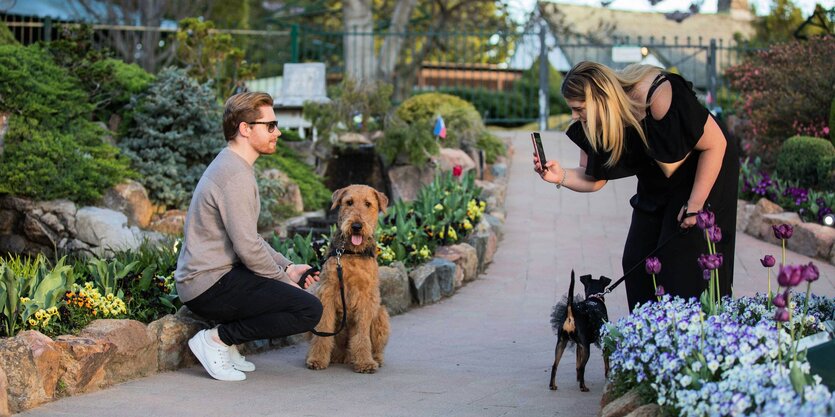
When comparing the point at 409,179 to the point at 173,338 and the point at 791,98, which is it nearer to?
the point at 791,98

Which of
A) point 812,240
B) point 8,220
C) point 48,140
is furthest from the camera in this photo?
point 812,240

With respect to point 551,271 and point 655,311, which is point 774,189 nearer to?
point 551,271

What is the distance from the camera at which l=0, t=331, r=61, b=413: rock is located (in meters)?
4.84

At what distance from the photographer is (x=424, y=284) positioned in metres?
8.84

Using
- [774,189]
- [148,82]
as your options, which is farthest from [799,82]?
[148,82]

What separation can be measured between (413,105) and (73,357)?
11400mm

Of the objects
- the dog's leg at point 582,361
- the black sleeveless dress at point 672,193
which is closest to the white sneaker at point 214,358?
the dog's leg at point 582,361

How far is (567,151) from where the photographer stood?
16.2 metres

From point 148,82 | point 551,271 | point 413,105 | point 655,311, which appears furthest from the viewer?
point 413,105

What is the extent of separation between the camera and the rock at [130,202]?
10516mm

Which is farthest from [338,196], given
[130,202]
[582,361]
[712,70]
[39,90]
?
[712,70]

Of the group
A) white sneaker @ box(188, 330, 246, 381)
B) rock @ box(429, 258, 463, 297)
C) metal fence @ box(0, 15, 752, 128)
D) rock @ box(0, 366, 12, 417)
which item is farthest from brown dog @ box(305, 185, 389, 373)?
metal fence @ box(0, 15, 752, 128)

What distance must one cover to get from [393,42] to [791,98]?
965 cm

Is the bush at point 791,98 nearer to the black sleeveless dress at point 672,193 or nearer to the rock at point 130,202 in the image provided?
the rock at point 130,202
